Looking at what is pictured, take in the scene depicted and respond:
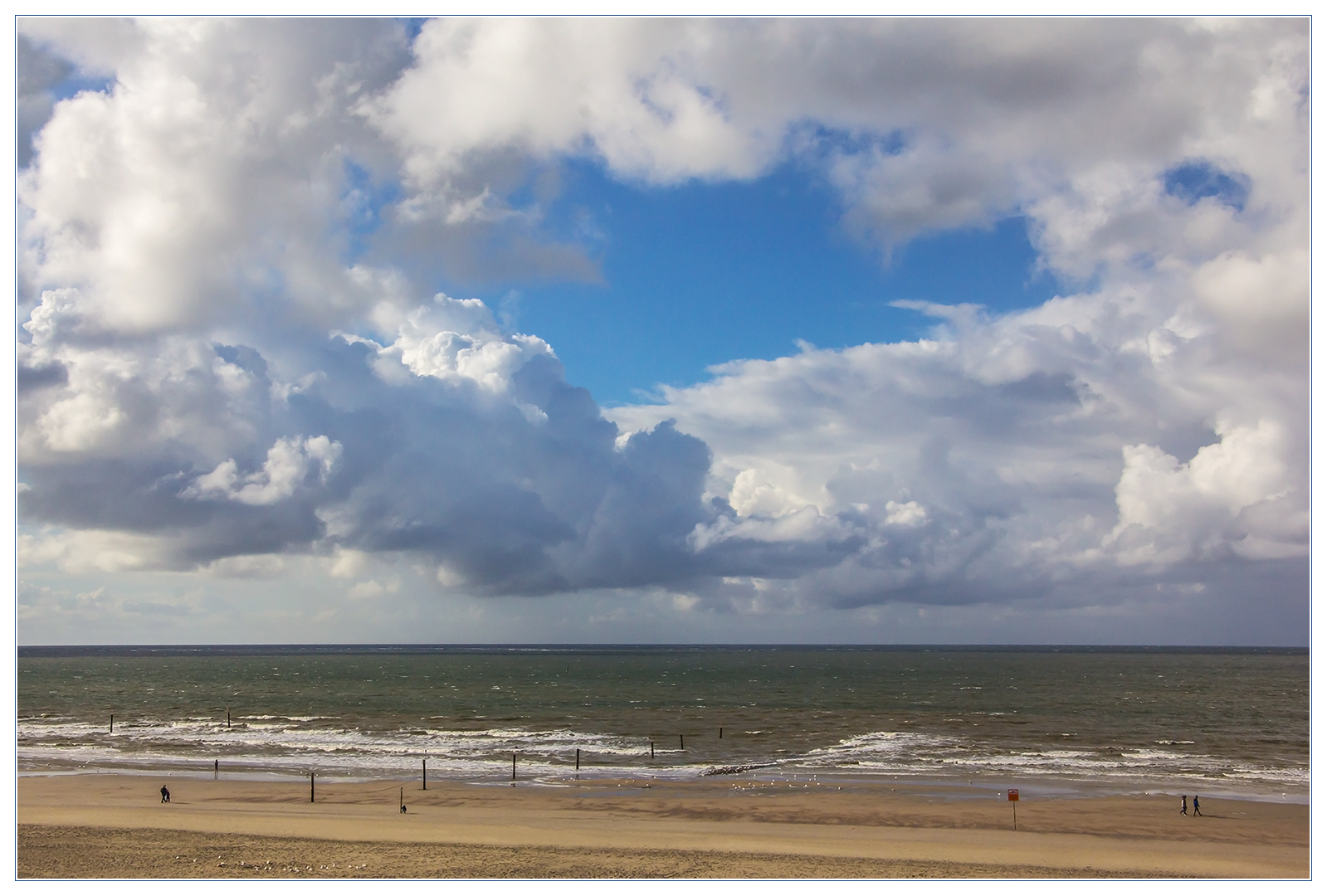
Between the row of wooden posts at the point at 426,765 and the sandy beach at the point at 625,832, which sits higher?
the sandy beach at the point at 625,832

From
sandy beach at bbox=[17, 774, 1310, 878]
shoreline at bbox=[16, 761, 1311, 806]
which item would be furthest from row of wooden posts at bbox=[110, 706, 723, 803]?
sandy beach at bbox=[17, 774, 1310, 878]

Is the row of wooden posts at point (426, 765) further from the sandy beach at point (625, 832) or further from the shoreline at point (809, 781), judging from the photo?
the sandy beach at point (625, 832)

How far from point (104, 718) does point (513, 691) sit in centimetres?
5328

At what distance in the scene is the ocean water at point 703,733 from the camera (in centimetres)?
5206

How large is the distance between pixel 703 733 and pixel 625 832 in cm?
3649

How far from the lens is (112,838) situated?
32.6m

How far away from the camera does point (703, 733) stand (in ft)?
233

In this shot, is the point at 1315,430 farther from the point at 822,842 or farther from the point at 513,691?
the point at 513,691

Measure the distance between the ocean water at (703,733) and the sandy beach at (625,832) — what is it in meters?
4.97

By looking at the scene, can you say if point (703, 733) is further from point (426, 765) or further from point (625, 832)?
point (625, 832)

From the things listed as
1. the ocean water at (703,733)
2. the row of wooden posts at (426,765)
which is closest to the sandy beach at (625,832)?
the row of wooden posts at (426,765)

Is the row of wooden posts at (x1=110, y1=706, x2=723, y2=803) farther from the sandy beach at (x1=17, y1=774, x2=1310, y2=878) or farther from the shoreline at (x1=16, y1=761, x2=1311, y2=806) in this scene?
the sandy beach at (x1=17, y1=774, x2=1310, y2=878)

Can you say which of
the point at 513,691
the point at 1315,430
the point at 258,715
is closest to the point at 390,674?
the point at 513,691

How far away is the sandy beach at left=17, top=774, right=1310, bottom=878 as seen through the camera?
2905 centimetres
